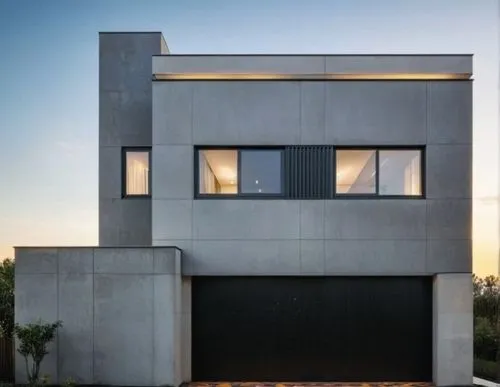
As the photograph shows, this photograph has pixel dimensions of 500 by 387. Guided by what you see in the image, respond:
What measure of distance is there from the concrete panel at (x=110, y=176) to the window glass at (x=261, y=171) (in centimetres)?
305

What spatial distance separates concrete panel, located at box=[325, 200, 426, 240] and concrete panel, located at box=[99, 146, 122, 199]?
4.82 meters

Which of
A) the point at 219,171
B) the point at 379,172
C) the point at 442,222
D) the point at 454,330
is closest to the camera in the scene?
the point at 454,330

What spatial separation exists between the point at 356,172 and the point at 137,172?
5.01m

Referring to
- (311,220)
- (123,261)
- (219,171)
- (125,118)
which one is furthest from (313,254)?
(125,118)

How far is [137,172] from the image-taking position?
1003 cm

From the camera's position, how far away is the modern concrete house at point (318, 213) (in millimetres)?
8797

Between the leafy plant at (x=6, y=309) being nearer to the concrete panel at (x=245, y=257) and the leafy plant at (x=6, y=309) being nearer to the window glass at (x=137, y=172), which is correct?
the window glass at (x=137, y=172)

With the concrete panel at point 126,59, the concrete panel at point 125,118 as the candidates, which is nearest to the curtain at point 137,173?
the concrete panel at point 125,118

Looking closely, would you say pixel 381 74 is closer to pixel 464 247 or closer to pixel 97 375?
pixel 464 247

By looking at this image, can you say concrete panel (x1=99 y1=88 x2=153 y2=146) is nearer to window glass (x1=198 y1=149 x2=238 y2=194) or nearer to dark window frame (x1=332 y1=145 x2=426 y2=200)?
window glass (x1=198 y1=149 x2=238 y2=194)

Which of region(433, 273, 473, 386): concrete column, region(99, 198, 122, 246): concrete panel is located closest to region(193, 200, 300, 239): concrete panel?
region(99, 198, 122, 246): concrete panel

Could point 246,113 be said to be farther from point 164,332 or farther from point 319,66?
point 164,332

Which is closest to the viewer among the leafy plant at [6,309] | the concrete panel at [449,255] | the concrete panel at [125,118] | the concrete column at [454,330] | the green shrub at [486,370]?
the concrete column at [454,330]

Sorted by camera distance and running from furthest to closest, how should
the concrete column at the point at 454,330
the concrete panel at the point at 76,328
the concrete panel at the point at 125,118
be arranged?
the concrete panel at the point at 125,118 → the concrete column at the point at 454,330 → the concrete panel at the point at 76,328
